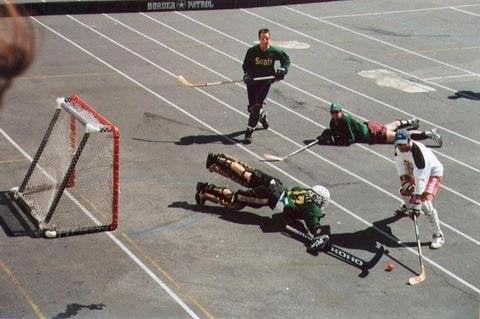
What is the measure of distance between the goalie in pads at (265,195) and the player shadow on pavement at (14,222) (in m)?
2.58

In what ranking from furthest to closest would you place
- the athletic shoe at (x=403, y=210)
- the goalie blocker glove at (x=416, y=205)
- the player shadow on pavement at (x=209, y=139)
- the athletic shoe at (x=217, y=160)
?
the player shadow on pavement at (x=209, y=139)
the athletic shoe at (x=403, y=210)
the athletic shoe at (x=217, y=160)
the goalie blocker glove at (x=416, y=205)

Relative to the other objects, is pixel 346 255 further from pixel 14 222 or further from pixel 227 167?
pixel 14 222

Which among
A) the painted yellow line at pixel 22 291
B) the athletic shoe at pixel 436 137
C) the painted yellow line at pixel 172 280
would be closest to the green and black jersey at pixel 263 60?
the athletic shoe at pixel 436 137

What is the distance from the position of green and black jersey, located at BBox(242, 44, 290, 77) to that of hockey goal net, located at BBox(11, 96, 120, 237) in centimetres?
367

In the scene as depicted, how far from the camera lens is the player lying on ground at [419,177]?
11023 mm

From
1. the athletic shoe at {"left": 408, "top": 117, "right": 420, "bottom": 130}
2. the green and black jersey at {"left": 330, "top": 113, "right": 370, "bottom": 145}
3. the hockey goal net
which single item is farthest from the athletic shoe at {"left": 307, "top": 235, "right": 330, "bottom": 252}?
the athletic shoe at {"left": 408, "top": 117, "right": 420, "bottom": 130}

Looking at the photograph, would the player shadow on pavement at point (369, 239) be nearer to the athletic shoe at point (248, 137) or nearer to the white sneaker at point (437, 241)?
the white sneaker at point (437, 241)

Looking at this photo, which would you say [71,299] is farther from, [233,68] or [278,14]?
[278,14]

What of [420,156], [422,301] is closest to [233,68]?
[420,156]

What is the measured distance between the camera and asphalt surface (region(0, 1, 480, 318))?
970 cm

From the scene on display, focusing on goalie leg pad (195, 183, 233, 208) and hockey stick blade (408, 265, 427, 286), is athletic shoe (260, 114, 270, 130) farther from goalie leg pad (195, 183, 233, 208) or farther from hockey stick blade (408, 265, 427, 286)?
hockey stick blade (408, 265, 427, 286)

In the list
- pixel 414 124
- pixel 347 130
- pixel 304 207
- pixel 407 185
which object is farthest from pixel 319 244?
pixel 414 124

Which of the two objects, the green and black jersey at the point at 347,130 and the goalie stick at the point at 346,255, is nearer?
the goalie stick at the point at 346,255

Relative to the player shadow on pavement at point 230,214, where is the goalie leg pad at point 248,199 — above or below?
above
